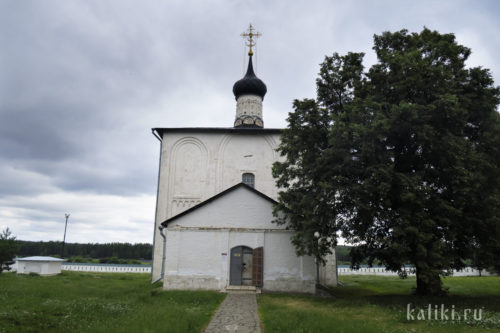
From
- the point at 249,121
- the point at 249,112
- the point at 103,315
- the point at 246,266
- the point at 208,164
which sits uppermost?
the point at 249,112

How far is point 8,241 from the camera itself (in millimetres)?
23688

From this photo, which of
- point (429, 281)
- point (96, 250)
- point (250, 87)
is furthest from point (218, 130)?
point (96, 250)

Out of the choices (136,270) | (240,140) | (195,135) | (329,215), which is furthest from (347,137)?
(136,270)

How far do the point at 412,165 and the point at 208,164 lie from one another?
12.8 metres

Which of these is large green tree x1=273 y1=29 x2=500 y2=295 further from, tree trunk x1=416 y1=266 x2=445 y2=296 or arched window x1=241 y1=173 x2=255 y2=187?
arched window x1=241 y1=173 x2=255 y2=187

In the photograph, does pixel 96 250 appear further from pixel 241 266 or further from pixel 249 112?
pixel 241 266

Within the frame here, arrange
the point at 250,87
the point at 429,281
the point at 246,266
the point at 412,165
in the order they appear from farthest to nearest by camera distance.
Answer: the point at 250,87, the point at 246,266, the point at 412,165, the point at 429,281

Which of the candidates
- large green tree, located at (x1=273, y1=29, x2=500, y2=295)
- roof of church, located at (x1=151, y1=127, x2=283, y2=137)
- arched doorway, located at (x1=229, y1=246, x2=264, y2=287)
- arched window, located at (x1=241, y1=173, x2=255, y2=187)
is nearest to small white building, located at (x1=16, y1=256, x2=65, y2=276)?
roof of church, located at (x1=151, y1=127, x2=283, y2=137)

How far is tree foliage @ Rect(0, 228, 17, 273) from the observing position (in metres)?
23.2

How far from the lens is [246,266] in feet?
47.4

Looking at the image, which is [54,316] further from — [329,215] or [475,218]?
[475,218]

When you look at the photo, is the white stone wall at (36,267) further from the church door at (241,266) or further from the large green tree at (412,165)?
the large green tree at (412,165)

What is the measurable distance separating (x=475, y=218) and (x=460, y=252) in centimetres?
147

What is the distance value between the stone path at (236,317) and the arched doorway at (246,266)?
2.22 metres
